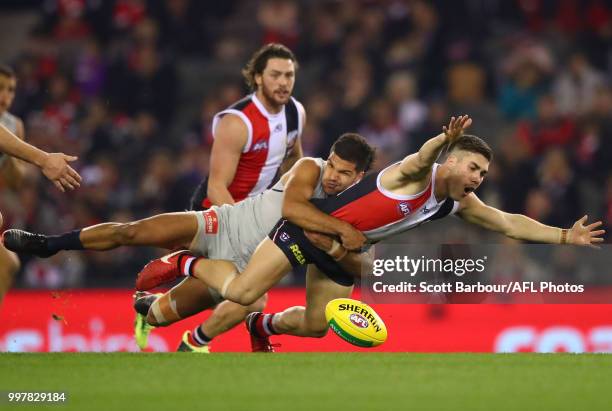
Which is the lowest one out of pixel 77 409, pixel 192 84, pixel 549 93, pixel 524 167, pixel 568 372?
pixel 77 409

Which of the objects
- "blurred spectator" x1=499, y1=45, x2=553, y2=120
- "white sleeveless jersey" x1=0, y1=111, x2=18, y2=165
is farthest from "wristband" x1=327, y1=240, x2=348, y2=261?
"blurred spectator" x1=499, y1=45, x2=553, y2=120

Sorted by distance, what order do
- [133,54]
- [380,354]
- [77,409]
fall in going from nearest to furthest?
1. [77,409]
2. [380,354]
3. [133,54]

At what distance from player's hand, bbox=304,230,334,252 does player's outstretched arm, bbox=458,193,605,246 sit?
2.89ft

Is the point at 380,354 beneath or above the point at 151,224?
beneath

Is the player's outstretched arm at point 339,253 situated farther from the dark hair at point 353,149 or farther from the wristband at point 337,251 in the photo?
the dark hair at point 353,149

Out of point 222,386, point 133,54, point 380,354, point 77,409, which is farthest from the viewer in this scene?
point 133,54

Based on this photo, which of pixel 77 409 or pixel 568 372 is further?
pixel 568 372

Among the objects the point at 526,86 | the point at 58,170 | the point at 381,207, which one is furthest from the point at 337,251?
the point at 526,86

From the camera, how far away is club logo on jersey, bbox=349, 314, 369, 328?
311 inches

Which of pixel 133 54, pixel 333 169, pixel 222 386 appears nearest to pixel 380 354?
pixel 333 169

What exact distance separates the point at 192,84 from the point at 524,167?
4602mm

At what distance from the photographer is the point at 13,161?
8.88 meters

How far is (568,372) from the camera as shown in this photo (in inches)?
273

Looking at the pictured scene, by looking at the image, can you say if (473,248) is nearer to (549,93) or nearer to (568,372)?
(568,372)
